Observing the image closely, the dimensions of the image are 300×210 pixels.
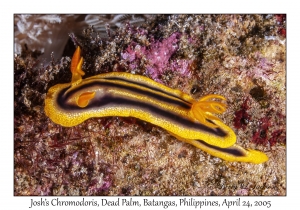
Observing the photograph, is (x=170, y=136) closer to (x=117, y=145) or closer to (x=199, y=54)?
(x=117, y=145)

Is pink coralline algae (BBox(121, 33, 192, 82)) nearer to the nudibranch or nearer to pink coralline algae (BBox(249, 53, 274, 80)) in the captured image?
the nudibranch

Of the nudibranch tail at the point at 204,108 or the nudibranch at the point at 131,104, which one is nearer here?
the nudibranch tail at the point at 204,108

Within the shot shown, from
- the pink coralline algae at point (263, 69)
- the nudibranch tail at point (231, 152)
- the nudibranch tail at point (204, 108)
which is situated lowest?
the nudibranch tail at point (231, 152)

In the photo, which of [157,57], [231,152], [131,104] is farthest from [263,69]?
[131,104]

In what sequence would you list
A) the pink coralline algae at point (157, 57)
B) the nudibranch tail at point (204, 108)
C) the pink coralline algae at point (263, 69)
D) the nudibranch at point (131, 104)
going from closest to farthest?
the nudibranch tail at point (204, 108) < the nudibranch at point (131, 104) < the pink coralline algae at point (157, 57) < the pink coralline algae at point (263, 69)

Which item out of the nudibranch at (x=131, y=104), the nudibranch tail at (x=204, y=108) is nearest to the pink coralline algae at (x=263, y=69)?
the nudibranch at (x=131, y=104)

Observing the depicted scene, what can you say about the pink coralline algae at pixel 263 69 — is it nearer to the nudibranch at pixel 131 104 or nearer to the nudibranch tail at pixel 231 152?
the nudibranch at pixel 131 104
